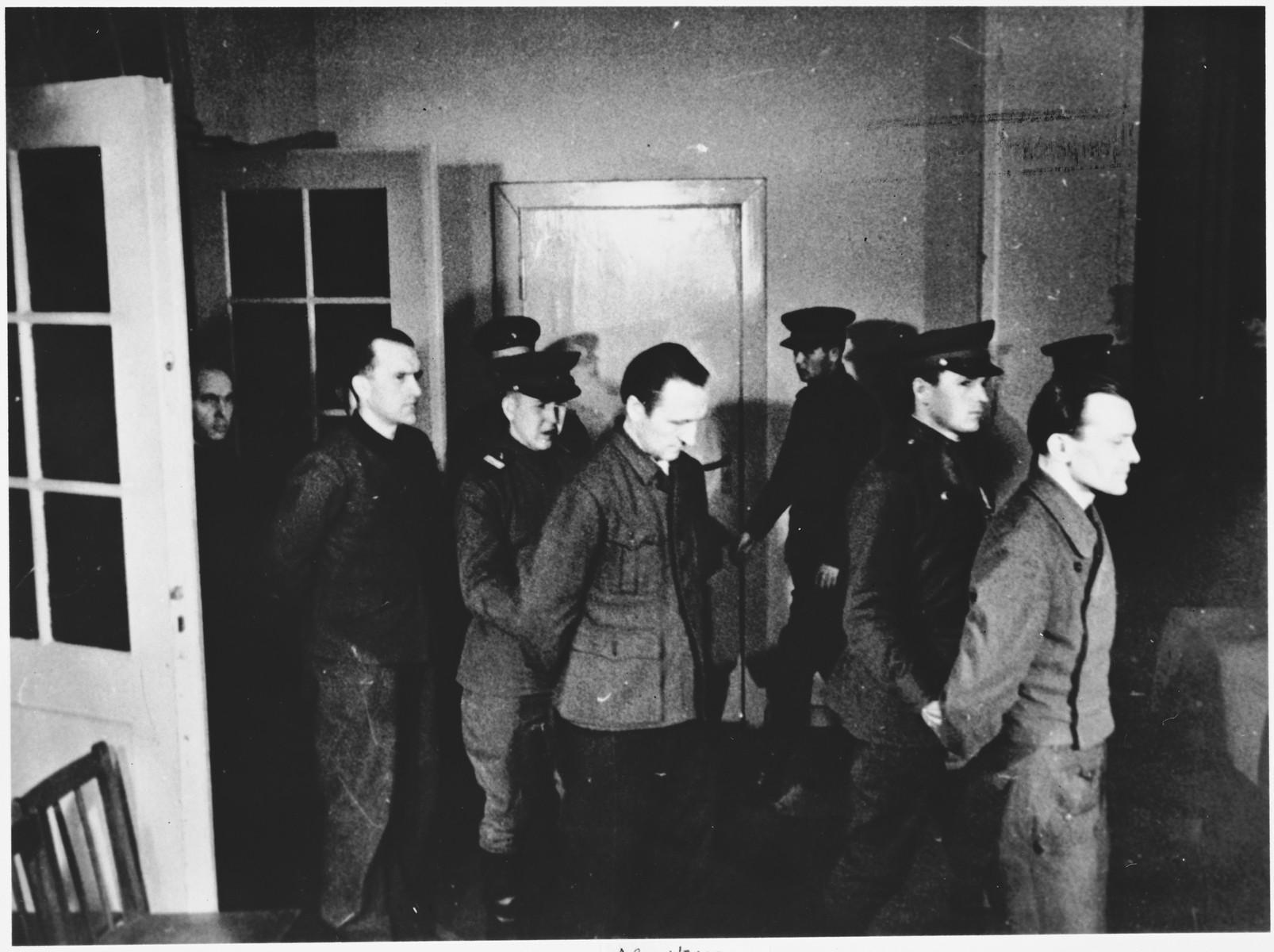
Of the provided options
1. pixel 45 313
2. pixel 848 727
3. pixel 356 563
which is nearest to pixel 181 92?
pixel 45 313

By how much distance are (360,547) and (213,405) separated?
1.75ft

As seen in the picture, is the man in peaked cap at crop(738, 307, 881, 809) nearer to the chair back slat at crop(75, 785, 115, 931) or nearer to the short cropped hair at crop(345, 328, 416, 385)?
the short cropped hair at crop(345, 328, 416, 385)

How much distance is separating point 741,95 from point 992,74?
0.65 meters

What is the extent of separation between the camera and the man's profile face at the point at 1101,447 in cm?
229

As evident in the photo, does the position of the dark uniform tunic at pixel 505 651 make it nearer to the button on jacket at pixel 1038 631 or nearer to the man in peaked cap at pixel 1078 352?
the button on jacket at pixel 1038 631

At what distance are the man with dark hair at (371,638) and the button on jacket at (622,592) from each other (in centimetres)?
38

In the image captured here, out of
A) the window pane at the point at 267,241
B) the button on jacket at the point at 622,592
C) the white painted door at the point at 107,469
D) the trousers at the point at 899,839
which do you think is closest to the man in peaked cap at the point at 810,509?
the trousers at the point at 899,839

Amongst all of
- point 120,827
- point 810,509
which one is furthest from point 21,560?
point 810,509

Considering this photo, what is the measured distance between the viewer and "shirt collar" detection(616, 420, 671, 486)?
2404 millimetres

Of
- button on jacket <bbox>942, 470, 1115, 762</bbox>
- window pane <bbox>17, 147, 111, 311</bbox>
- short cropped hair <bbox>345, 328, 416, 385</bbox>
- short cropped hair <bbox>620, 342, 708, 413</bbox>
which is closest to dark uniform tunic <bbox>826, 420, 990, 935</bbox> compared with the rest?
button on jacket <bbox>942, 470, 1115, 762</bbox>

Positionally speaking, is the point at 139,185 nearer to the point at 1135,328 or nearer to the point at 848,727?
the point at 848,727

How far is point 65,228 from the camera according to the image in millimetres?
2387

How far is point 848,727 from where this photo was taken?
2.50 m

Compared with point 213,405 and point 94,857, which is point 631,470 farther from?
point 94,857
